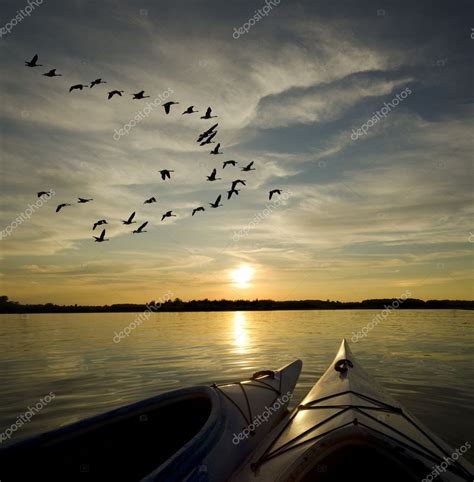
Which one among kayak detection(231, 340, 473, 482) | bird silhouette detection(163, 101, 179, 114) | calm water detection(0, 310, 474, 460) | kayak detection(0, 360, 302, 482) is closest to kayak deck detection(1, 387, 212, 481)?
kayak detection(0, 360, 302, 482)

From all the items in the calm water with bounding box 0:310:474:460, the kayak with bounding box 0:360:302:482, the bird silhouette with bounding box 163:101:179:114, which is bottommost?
the calm water with bounding box 0:310:474:460

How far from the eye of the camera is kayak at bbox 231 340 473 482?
4.32 metres

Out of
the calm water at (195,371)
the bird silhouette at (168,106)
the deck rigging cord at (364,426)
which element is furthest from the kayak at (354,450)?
the bird silhouette at (168,106)

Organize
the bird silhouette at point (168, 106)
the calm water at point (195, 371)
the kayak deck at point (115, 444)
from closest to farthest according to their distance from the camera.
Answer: the kayak deck at point (115, 444) → the calm water at point (195, 371) → the bird silhouette at point (168, 106)

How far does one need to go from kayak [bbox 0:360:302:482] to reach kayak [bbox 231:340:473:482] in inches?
22.0

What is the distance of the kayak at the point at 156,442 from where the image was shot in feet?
14.7

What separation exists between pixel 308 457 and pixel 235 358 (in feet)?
47.6

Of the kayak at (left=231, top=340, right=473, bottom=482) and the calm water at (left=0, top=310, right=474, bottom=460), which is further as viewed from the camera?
the calm water at (left=0, top=310, right=474, bottom=460)

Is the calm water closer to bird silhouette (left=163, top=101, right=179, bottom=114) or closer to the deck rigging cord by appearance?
the deck rigging cord

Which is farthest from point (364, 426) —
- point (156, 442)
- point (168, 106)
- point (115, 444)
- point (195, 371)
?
point (168, 106)

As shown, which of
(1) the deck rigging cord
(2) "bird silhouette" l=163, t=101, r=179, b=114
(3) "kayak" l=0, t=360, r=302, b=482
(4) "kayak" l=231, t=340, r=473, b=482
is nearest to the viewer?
(4) "kayak" l=231, t=340, r=473, b=482

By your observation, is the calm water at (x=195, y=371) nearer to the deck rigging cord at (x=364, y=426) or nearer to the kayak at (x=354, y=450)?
the deck rigging cord at (x=364, y=426)

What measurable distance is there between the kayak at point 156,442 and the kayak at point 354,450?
56 centimetres

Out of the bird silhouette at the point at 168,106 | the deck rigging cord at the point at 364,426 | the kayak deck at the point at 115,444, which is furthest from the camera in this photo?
the bird silhouette at the point at 168,106
